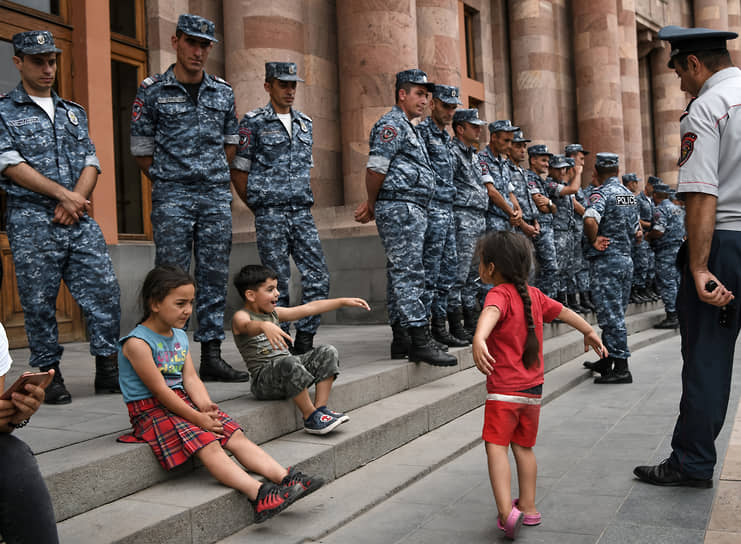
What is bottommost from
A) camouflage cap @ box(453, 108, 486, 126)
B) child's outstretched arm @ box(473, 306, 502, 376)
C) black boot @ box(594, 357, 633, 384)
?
black boot @ box(594, 357, 633, 384)

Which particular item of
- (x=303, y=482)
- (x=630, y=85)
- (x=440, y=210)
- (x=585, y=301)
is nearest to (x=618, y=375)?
(x=440, y=210)

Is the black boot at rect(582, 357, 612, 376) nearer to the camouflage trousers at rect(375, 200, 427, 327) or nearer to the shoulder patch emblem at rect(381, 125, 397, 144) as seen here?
the camouflage trousers at rect(375, 200, 427, 327)

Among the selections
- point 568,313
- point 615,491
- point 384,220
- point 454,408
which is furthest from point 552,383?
point 568,313

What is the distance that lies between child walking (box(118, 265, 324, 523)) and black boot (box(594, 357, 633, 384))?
459 cm

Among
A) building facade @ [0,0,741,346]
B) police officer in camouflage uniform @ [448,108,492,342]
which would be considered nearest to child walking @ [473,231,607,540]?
building facade @ [0,0,741,346]

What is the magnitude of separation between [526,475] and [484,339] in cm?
72

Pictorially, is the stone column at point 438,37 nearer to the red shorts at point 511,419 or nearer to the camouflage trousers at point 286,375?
the camouflage trousers at point 286,375

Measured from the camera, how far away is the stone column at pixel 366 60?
35.0 feet

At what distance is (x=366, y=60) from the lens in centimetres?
1083

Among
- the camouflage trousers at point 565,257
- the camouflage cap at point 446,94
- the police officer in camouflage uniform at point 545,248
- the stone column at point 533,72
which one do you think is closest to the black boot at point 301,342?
the camouflage cap at point 446,94

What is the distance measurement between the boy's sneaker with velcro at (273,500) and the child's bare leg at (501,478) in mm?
868

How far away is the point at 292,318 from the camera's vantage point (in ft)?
14.7

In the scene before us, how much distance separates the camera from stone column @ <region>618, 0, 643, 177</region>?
67.0 ft

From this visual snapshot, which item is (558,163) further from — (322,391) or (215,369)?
(322,391)
